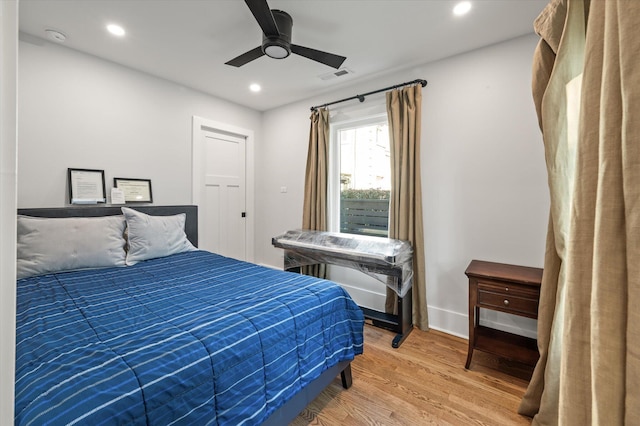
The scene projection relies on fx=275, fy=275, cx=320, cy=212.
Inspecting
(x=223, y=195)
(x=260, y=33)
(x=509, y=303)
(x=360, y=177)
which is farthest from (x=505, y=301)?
(x=223, y=195)

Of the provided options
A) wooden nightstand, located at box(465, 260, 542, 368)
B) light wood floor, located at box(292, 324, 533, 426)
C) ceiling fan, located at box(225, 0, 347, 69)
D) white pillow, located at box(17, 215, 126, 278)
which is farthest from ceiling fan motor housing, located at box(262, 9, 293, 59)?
light wood floor, located at box(292, 324, 533, 426)

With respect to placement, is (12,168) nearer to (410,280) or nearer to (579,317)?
(579,317)

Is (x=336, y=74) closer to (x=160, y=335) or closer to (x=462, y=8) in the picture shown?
(x=462, y=8)

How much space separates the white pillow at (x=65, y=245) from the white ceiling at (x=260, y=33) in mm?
1590

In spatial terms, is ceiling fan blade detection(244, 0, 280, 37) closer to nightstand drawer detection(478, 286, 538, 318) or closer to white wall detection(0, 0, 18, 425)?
white wall detection(0, 0, 18, 425)

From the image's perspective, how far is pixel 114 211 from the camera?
2.77 metres

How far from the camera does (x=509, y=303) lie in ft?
6.39

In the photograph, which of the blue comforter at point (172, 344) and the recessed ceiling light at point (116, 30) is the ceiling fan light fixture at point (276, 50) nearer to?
the recessed ceiling light at point (116, 30)

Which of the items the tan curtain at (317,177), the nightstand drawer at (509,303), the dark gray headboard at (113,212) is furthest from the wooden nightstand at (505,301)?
the dark gray headboard at (113,212)

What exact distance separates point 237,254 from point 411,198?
2.70 metres

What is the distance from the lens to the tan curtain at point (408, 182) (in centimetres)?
274

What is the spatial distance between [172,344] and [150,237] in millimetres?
1793

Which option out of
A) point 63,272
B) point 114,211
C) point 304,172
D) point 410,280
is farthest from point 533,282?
point 114,211

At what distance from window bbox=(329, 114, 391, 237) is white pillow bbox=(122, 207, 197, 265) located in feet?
5.96
